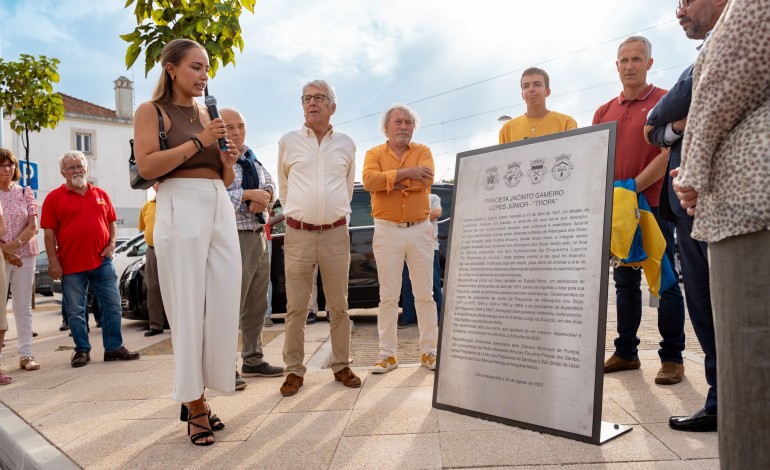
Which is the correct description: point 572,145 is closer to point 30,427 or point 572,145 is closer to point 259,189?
point 259,189

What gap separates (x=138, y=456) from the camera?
10.0ft

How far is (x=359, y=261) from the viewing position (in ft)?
25.6

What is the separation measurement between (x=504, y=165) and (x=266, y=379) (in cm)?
271

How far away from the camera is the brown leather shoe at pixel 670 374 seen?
12.8 feet

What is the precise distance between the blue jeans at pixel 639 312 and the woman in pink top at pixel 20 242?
214 inches

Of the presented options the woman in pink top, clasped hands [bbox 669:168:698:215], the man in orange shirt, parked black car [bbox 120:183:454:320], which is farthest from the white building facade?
clasped hands [bbox 669:168:698:215]

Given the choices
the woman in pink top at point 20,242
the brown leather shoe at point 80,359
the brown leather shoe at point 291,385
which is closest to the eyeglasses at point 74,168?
the woman in pink top at point 20,242

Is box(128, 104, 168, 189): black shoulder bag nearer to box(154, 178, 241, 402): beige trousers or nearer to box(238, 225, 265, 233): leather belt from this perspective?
box(154, 178, 241, 402): beige trousers

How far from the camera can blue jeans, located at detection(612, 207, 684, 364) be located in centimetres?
409

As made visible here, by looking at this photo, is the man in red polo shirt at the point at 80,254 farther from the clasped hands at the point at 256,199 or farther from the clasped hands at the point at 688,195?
the clasped hands at the point at 688,195

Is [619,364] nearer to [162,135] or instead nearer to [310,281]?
[310,281]

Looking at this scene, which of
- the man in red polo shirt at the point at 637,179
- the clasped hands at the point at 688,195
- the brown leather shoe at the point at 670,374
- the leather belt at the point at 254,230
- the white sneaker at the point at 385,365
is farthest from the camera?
the leather belt at the point at 254,230

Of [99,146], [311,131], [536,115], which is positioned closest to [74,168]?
[311,131]

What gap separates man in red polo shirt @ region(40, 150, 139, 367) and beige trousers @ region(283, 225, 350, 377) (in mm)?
2542
